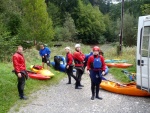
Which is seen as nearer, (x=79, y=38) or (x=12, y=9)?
(x=12, y=9)

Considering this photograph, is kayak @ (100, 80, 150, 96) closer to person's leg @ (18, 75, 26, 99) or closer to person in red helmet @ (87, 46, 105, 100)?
person in red helmet @ (87, 46, 105, 100)

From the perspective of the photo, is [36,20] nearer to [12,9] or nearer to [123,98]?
[12,9]

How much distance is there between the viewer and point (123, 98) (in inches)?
339

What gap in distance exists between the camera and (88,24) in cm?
5275

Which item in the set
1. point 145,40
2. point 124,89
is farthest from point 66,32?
point 145,40

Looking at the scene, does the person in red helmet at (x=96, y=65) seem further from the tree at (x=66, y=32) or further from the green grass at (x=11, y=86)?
the tree at (x=66, y=32)

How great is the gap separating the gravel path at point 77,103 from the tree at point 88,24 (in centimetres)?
4236

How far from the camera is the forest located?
2525 cm

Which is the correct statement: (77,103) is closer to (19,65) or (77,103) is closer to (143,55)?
(19,65)

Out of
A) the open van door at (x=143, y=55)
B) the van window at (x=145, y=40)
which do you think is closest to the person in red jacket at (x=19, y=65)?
the open van door at (x=143, y=55)

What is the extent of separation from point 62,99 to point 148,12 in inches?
528

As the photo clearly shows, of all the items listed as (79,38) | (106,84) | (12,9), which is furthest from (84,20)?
(106,84)

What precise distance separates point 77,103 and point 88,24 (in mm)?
45568

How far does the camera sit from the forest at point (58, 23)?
25.2 meters
